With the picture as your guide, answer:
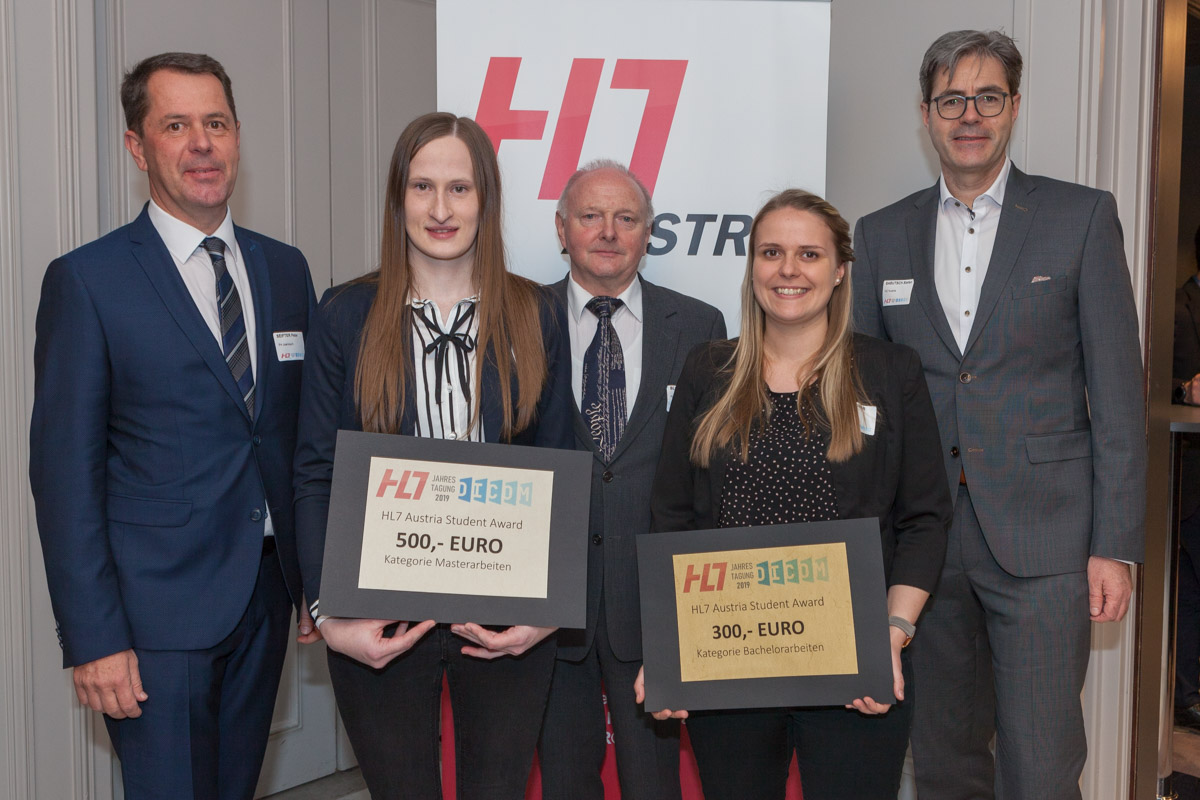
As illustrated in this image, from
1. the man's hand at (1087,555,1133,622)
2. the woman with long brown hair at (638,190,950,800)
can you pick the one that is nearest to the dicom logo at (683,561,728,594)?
the woman with long brown hair at (638,190,950,800)

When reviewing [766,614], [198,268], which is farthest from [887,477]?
[198,268]

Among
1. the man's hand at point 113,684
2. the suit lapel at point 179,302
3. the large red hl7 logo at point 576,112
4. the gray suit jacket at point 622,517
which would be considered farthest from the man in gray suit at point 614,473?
the man's hand at point 113,684

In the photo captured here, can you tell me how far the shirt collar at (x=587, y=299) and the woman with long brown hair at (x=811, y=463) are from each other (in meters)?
0.41

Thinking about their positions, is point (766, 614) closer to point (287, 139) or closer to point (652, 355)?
point (652, 355)

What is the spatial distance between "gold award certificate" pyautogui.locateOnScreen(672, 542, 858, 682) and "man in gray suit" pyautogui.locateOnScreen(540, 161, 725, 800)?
0.37 m

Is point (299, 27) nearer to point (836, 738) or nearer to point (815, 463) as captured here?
point (815, 463)

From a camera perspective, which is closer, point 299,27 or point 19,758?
point 19,758

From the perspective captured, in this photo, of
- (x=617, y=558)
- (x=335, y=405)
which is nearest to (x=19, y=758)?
(x=335, y=405)

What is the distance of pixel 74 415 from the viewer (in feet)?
6.34

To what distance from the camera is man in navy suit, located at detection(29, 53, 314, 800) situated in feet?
6.39

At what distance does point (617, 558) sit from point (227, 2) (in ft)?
8.04

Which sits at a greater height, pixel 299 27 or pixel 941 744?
pixel 299 27

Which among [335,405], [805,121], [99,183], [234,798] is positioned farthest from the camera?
[99,183]

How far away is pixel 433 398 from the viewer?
1969mm
